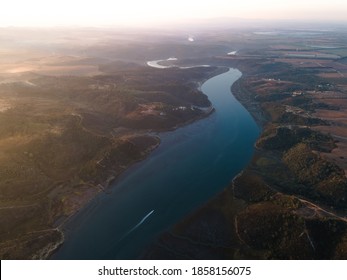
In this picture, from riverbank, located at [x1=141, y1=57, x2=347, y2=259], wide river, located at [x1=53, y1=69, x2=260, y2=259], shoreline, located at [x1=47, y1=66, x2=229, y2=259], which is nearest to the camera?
riverbank, located at [x1=141, y1=57, x2=347, y2=259]

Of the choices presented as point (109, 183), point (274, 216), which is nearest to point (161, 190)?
point (109, 183)

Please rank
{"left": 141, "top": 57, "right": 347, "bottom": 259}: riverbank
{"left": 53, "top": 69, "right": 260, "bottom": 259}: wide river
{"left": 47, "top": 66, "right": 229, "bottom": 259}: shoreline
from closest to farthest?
{"left": 141, "top": 57, "right": 347, "bottom": 259}: riverbank < {"left": 47, "top": 66, "right": 229, "bottom": 259}: shoreline < {"left": 53, "top": 69, "right": 260, "bottom": 259}: wide river

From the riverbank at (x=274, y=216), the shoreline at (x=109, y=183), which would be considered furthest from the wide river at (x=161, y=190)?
the riverbank at (x=274, y=216)

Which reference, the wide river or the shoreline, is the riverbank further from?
the shoreline

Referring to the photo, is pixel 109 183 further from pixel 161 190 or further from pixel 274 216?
pixel 274 216

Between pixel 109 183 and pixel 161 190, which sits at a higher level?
pixel 109 183

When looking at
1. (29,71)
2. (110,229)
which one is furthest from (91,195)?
(29,71)

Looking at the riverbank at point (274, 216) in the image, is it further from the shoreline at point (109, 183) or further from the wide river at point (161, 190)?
the shoreline at point (109, 183)

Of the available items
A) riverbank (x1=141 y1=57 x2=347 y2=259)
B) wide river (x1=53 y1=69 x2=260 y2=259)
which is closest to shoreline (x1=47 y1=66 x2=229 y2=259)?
wide river (x1=53 y1=69 x2=260 y2=259)

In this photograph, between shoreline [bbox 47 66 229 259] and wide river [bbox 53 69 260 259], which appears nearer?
shoreline [bbox 47 66 229 259]
